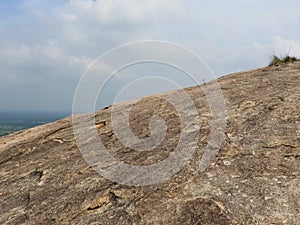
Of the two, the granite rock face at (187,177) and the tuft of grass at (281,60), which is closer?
the granite rock face at (187,177)

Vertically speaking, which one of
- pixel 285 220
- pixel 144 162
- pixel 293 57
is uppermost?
pixel 293 57

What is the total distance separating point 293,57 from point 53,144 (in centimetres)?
1425

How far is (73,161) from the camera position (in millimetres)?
12711

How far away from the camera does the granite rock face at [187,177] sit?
873 centimetres

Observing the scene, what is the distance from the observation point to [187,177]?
32.5ft

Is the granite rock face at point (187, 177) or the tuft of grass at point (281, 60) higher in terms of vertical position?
the tuft of grass at point (281, 60)

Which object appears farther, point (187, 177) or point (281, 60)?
point (281, 60)

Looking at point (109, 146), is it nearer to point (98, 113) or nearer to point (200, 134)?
point (200, 134)

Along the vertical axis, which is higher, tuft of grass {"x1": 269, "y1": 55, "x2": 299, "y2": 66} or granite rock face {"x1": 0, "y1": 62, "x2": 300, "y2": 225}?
tuft of grass {"x1": 269, "y1": 55, "x2": 299, "y2": 66}

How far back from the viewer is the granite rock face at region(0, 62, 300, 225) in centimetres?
873

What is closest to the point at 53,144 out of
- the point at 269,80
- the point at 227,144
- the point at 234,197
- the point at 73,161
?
the point at 73,161

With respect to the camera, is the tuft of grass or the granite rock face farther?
the tuft of grass

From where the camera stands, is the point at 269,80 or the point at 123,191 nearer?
the point at 123,191

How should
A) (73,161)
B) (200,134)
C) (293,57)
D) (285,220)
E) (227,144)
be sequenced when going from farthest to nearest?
(293,57), (73,161), (200,134), (227,144), (285,220)
